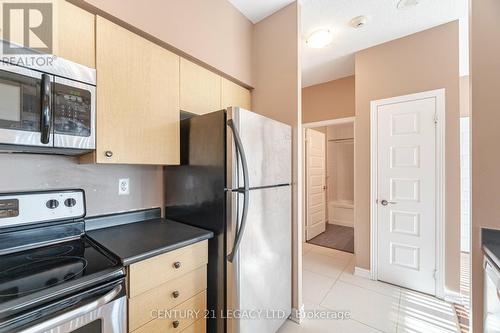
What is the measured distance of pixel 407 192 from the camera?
246 centimetres

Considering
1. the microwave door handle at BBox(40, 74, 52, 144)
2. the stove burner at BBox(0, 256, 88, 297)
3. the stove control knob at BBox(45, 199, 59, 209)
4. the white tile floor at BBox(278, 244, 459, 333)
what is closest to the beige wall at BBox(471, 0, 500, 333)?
the white tile floor at BBox(278, 244, 459, 333)

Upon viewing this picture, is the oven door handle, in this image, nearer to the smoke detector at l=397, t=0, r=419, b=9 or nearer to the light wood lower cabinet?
the light wood lower cabinet

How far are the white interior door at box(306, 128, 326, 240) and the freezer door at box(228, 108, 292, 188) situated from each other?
229 centimetres

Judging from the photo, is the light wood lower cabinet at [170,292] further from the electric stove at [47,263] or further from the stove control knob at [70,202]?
the stove control knob at [70,202]

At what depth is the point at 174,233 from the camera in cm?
137

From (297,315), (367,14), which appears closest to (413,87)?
(367,14)

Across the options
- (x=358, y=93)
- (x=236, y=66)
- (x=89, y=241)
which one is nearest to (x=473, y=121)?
(x=358, y=93)

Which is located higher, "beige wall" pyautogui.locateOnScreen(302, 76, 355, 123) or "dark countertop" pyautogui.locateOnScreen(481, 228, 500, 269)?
"beige wall" pyautogui.locateOnScreen(302, 76, 355, 123)

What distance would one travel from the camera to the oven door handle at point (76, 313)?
Answer: 72 cm

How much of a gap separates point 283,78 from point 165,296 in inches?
77.5

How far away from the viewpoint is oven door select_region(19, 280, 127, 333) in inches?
29.5

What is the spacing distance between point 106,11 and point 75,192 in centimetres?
107

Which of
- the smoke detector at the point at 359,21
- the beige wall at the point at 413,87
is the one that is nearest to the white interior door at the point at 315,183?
the beige wall at the point at 413,87

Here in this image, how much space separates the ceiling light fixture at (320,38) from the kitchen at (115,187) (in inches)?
56.7
